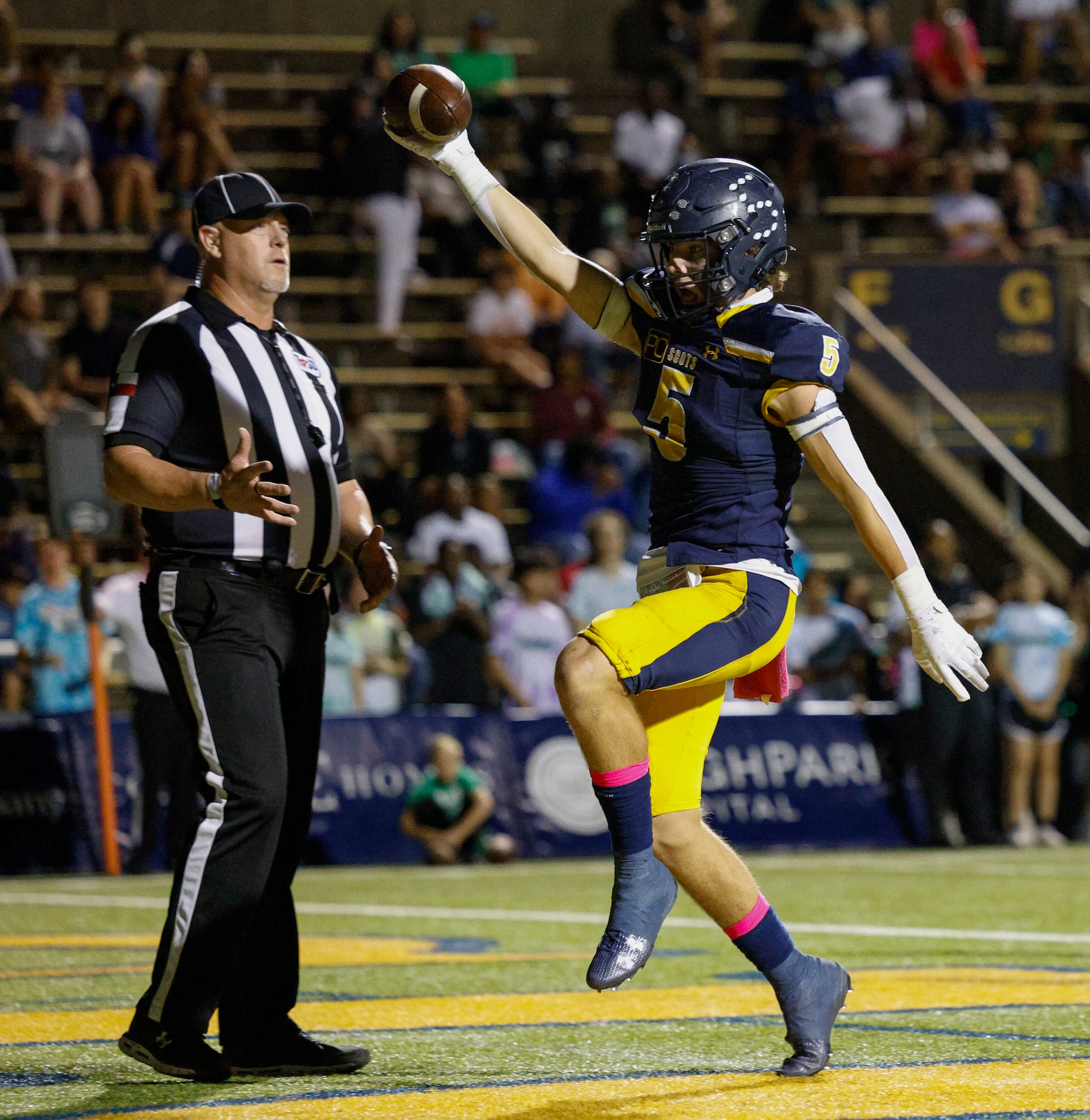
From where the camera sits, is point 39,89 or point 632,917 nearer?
point 632,917

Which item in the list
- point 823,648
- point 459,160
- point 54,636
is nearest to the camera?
point 459,160

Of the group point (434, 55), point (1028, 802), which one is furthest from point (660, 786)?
point (434, 55)

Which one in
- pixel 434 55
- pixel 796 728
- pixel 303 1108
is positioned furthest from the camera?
pixel 434 55

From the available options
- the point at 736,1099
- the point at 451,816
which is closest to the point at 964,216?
the point at 451,816

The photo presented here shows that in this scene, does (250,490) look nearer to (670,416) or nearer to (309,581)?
(309,581)

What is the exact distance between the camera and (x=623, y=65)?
19.8m

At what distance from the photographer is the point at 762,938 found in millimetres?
4293

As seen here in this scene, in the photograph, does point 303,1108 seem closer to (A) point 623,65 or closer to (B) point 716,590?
(B) point 716,590

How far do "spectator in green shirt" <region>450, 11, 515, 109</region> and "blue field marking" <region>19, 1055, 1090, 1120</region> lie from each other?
1375 cm

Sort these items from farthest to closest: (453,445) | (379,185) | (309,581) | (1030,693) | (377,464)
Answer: (379,185) → (453,445) → (377,464) → (1030,693) → (309,581)

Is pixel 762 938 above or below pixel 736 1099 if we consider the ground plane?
above

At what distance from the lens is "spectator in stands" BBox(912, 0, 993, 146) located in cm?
1886

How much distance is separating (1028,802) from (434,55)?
903 cm

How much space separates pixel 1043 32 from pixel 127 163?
997cm
